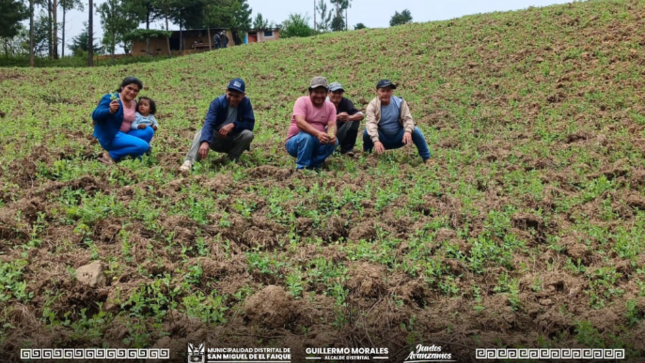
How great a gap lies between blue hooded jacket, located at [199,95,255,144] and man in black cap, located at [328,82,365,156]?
1.19m

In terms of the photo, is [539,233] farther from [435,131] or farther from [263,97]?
[263,97]

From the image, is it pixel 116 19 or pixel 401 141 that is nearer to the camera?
pixel 401 141

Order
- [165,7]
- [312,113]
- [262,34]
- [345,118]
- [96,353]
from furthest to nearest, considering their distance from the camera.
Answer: [262,34], [165,7], [345,118], [312,113], [96,353]

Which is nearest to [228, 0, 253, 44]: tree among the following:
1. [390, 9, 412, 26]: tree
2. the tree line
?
the tree line

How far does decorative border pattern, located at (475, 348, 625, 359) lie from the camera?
2.63 meters

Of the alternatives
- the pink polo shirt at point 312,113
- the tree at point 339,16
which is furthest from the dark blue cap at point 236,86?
the tree at point 339,16

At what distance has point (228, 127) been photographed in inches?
237

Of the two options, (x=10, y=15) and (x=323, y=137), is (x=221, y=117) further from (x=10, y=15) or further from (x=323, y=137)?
(x=10, y=15)

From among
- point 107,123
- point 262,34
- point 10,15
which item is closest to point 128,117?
point 107,123

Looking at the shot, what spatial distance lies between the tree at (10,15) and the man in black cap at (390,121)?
29.3 m

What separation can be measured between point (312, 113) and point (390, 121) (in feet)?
4.26

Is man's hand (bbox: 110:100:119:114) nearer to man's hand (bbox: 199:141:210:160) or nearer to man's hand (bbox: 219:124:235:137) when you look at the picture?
man's hand (bbox: 199:141:210:160)

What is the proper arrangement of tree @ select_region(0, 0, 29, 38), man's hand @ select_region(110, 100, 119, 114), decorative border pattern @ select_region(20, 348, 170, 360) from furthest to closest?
1. tree @ select_region(0, 0, 29, 38)
2. man's hand @ select_region(110, 100, 119, 114)
3. decorative border pattern @ select_region(20, 348, 170, 360)

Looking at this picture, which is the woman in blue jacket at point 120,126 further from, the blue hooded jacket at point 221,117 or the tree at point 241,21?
the tree at point 241,21
